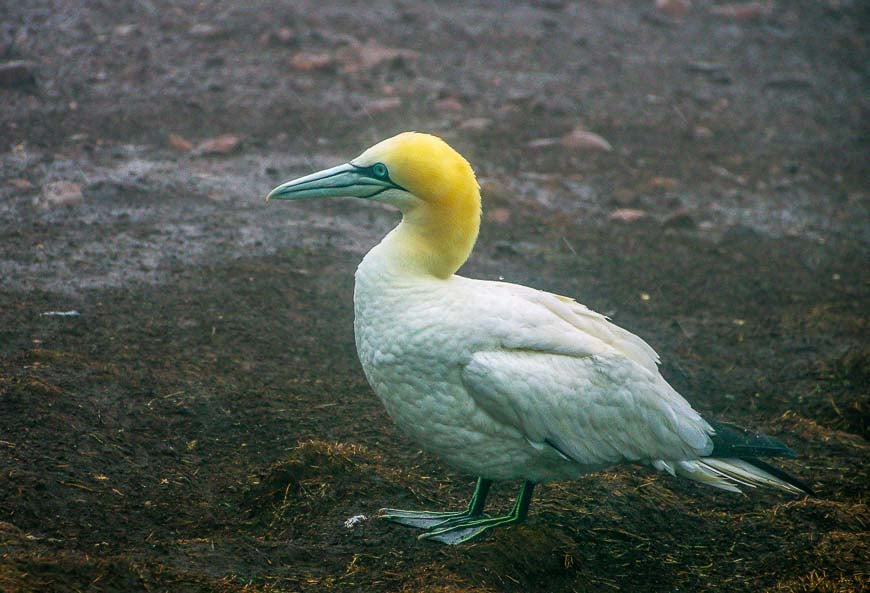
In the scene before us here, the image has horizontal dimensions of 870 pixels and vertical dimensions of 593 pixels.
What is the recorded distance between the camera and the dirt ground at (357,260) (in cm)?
466

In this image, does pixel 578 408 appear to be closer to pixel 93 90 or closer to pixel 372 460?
pixel 372 460

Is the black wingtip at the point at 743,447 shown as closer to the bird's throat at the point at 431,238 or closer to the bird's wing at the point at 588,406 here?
the bird's wing at the point at 588,406

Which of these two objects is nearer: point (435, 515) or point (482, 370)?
point (482, 370)

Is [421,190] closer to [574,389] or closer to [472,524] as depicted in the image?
[574,389]

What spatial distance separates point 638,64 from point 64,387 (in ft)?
32.1

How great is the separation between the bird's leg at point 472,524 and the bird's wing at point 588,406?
1.24 feet

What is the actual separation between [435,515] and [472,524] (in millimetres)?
195

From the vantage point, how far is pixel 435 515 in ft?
16.0

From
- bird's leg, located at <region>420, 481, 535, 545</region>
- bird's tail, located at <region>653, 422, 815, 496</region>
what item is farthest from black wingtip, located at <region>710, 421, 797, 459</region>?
bird's leg, located at <region>420, 481, 535, 545</region>

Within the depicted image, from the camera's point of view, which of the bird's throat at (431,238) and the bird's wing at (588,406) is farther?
the bird's throat at (431,238)

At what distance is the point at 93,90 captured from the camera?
10.4 m

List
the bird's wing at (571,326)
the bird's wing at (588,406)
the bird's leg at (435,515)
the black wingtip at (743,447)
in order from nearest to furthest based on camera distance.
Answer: the bird's wing at (588,406), the bird's wing at (571,326), the black wingtip at (743,447), the bird's leg at (435,515)

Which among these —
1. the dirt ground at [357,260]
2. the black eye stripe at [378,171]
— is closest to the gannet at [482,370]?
the black eye stripe at [378,171]

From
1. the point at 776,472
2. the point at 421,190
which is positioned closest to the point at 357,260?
the point at 421,190
